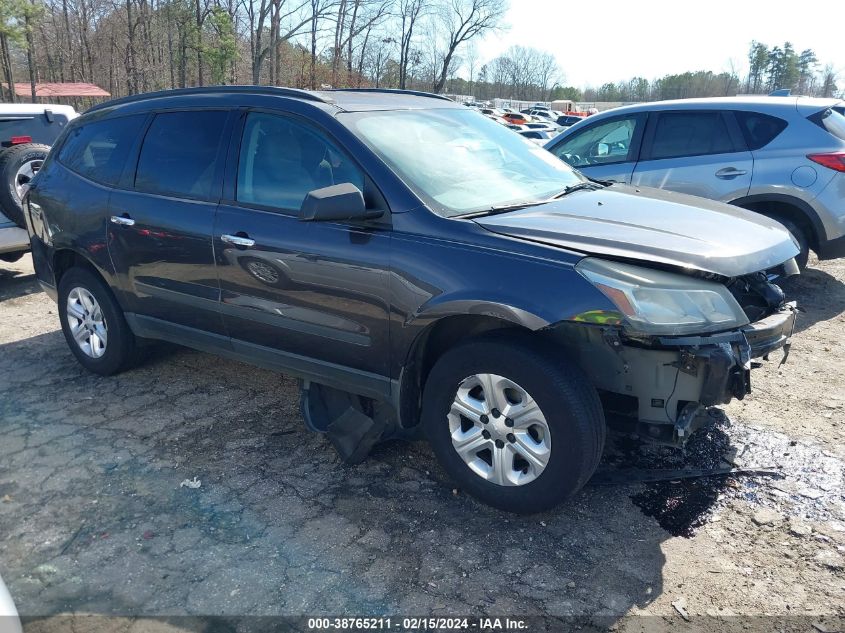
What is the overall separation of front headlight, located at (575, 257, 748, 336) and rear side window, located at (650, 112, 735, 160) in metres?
4.12

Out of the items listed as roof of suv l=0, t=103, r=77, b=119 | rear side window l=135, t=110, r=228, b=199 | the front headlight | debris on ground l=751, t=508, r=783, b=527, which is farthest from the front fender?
roof of suv l=0, t=103, r=77, b=119

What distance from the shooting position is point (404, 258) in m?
3.11

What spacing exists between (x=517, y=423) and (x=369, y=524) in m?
0.82

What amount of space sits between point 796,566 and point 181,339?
3493mm

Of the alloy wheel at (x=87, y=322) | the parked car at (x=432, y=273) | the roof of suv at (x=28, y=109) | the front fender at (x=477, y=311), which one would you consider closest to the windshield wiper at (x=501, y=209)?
the parked car at (x=432, y=273)

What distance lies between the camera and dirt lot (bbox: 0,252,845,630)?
2623 millimetres

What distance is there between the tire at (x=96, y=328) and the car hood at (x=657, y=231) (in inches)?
111

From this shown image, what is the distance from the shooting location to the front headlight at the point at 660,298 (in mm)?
2680

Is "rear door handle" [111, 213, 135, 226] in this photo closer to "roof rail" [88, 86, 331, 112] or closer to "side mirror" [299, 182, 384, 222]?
"roof rail" [88, 86, 331, 112]

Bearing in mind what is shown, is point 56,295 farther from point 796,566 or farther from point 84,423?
point 796,566

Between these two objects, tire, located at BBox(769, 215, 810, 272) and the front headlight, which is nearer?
the front headlight

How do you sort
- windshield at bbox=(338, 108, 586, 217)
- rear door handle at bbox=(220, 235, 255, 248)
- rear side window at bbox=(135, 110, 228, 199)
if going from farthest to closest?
rear side window at bbox=(135, 110, 228, 199), rear door handle at bbox=(220, 235, 255, 248), windshield at bbox=(338, 108, 586, 217)

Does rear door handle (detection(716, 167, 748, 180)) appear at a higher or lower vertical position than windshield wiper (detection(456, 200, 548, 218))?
higher

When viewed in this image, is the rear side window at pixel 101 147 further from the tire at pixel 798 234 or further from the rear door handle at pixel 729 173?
the tire at pixel 798 234
